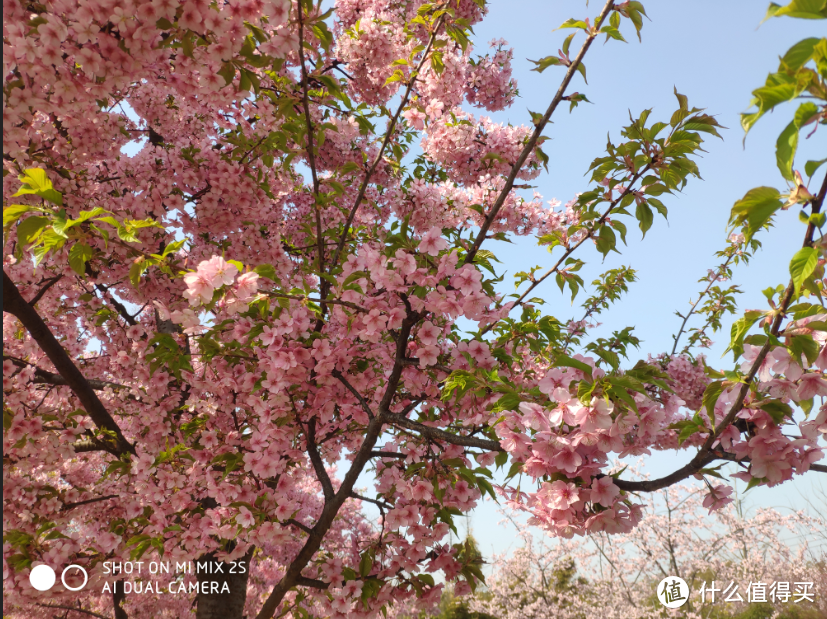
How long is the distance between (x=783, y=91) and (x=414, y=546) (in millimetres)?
2600

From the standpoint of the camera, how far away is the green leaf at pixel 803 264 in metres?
1.15

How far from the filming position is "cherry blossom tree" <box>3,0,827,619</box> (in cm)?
162

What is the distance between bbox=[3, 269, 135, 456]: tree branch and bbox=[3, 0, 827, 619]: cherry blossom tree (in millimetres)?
16

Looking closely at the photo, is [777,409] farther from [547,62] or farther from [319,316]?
[319,316]

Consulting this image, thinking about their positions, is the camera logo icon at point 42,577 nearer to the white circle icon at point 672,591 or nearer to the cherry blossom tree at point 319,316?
the cherry blossom tree at point 319,316

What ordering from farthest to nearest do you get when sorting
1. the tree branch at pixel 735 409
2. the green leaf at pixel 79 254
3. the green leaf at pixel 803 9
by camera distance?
the green leaf at pixel 79 254, the tree branch at pixel 735 409, the green leaf at pixel 803 9

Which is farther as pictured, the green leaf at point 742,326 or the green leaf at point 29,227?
the green leaf at point 29,227

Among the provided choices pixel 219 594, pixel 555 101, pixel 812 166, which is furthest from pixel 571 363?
pixel 219 594

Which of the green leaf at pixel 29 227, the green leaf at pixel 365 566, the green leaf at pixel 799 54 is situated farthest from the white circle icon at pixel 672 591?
the green leaf at pixel 29 227

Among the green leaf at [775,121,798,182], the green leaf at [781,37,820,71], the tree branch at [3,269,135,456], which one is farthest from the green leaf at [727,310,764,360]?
the tree branch at [3,269,135,456]

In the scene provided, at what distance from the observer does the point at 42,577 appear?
265cm

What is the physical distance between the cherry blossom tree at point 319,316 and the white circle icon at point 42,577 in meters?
0.06

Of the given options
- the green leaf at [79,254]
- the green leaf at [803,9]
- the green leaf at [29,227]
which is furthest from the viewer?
the green leaf at [79,254]

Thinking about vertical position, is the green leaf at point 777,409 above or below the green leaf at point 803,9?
below
